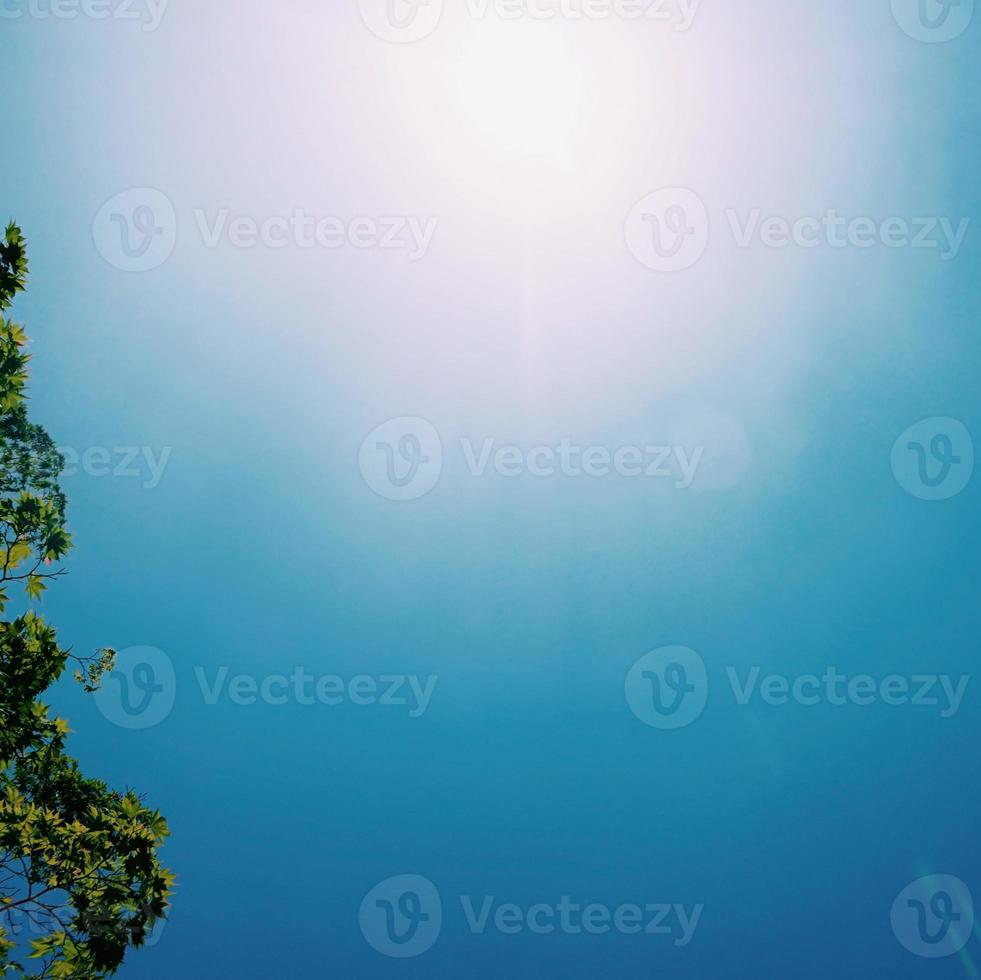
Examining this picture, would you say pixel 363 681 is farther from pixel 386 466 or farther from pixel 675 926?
pixel 675 926

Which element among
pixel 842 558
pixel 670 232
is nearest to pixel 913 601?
pixel 842 558

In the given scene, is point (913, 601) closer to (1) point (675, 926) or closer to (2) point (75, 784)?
(1) point (675, 926)

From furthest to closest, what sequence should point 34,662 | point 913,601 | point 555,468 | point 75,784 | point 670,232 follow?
point 913,601 < point 555,468 < point 670,232 < point 75,784 < point 34,662

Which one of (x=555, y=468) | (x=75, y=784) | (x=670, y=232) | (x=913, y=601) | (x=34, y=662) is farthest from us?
(x=913, y=601)

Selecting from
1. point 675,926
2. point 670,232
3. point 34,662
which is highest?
point 670,232

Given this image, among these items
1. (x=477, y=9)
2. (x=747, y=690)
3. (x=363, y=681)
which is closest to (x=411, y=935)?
(x=363, y=681)

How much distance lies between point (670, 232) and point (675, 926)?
53.0 ft

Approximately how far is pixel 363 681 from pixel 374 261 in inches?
403

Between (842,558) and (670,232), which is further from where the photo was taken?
(842,558)

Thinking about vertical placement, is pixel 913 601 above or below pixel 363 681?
above

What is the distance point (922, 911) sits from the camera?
19141 millimetres

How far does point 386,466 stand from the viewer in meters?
18.9

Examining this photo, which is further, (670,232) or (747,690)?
(747,690)

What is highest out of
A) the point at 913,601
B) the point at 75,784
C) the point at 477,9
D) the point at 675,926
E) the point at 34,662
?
the point at 477,9
